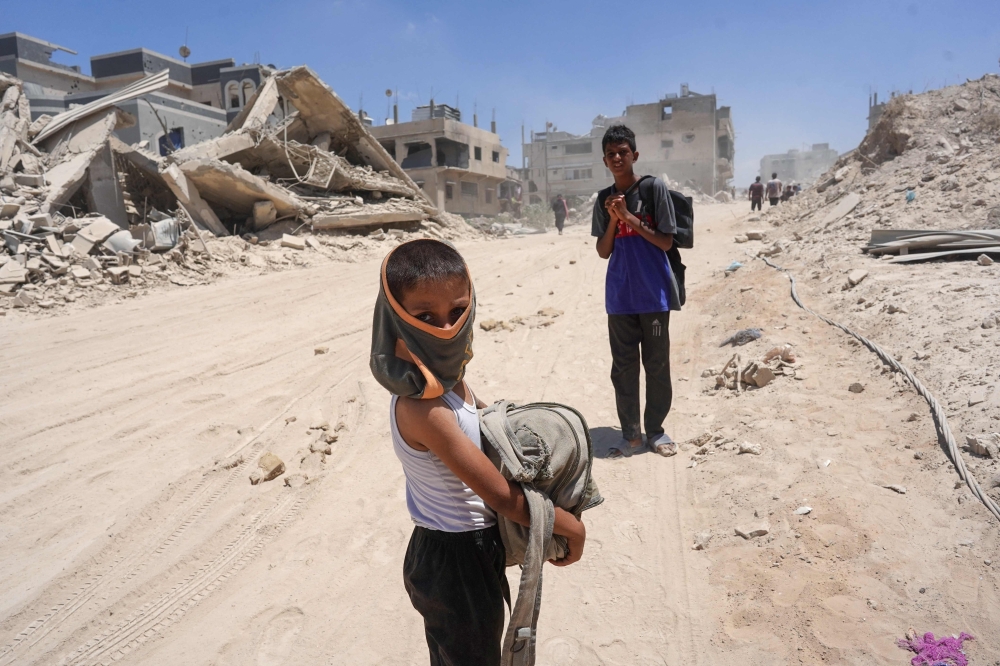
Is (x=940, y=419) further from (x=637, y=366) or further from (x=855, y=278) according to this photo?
(x=855, y=278)

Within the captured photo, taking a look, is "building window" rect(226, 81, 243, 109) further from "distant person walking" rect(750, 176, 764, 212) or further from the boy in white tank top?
the boy in white tank top

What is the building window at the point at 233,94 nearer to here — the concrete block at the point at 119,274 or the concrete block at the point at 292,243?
the concrete block at the point at 292,243

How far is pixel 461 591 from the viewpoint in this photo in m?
1.47

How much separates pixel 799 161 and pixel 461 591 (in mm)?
127145

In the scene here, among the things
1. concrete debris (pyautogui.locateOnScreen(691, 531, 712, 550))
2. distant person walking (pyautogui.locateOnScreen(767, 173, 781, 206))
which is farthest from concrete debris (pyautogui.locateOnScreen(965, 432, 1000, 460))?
distant person walking (pyautogui.locateOnScreen(767, 173, 781, 206))

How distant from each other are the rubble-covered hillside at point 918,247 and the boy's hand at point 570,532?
88.3 inches

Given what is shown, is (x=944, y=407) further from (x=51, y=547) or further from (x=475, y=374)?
(x=51, y=547)

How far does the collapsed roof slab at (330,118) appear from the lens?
13.7m

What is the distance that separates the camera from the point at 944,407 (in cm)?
337

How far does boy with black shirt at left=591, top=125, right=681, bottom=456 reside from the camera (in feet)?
11.7

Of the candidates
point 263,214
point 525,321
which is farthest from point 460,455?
point 263,214

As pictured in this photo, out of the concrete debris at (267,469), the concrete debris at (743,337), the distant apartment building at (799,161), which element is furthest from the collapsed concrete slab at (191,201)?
the distant apartment building at (799,161)

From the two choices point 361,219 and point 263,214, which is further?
point 361,219

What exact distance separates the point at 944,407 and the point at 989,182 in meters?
6.92
